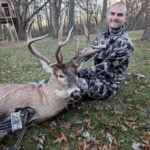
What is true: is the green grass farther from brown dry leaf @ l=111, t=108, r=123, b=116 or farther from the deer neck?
the deer neck

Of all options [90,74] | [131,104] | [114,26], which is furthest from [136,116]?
[114,26]

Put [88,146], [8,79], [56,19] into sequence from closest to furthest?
[88,146], [8,79], [56,19]

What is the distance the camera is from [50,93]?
4.96 metres

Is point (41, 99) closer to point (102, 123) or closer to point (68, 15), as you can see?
point (102, 123)

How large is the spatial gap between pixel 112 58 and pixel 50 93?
1.22 metres

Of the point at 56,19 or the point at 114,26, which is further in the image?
the point at 56,19

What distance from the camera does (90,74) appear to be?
18.1 ft

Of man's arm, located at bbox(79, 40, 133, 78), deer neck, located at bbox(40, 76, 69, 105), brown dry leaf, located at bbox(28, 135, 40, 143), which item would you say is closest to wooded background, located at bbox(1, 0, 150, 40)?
man's arm, located at bbox(79, 40, 133, 78)

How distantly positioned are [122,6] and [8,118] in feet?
8.52

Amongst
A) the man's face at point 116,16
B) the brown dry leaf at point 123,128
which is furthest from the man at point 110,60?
the brown dry leaf at point 123,128

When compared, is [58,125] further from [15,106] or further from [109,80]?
[109,80]

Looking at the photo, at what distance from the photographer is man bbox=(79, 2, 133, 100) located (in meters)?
5.39

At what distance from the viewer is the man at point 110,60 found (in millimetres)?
5391

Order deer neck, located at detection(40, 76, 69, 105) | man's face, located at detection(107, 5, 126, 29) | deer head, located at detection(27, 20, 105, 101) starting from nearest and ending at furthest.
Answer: deer head, located at detection(27, 20, 105, 101) < deer neck, located at detection(40, 76, 69, 105) < man's face, located at detection(107, 5, 126, 29)
